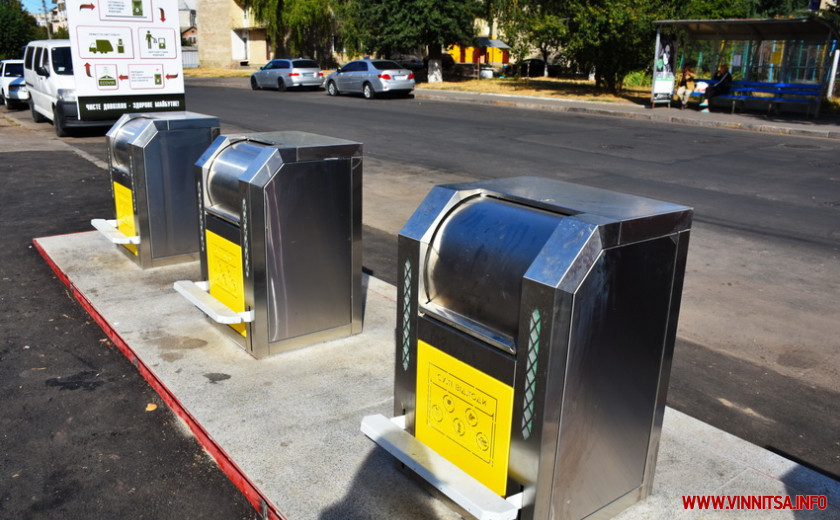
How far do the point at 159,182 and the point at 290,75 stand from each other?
2760cm

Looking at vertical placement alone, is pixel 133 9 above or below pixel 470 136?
above

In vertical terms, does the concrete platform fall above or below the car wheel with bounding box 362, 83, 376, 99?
below

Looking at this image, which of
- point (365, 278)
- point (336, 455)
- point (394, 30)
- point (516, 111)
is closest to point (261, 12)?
point (394, 30)

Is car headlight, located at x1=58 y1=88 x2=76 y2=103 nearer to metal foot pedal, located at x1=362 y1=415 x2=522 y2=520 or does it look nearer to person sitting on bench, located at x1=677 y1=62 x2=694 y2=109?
metal foot pedal, located at x1=362 y1=415 x2=522 y2=520

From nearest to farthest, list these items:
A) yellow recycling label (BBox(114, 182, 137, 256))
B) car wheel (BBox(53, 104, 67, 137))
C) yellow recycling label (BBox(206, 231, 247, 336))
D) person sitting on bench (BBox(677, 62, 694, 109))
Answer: yellow recycling label (BBox(206, 231, 247, 336)), yellow recycling label (BBox(114, 182, 137, 256)), car wheel (BBox(53, 104, 67, 137)), person sitting on bench (BBox(677, 62, 694, 109))

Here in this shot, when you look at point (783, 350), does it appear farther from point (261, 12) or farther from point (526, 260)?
point (261, 12)

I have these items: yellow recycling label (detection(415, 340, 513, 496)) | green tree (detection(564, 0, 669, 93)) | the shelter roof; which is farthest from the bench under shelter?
yellow recycling label (detection(415, 340, 513, 496))

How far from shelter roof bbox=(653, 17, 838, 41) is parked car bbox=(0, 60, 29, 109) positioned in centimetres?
2125

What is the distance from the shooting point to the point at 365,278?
6379 mm

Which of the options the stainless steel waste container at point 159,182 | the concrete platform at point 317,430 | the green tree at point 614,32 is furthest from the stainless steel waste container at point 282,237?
the green tree at point 614,32

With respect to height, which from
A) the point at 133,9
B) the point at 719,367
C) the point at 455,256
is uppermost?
the point at 133,9

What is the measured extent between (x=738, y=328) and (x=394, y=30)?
3361 centimetres

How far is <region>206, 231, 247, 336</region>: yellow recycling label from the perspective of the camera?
15.2ft

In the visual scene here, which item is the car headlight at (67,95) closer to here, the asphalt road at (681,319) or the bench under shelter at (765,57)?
the asphalt road at (681,319)
